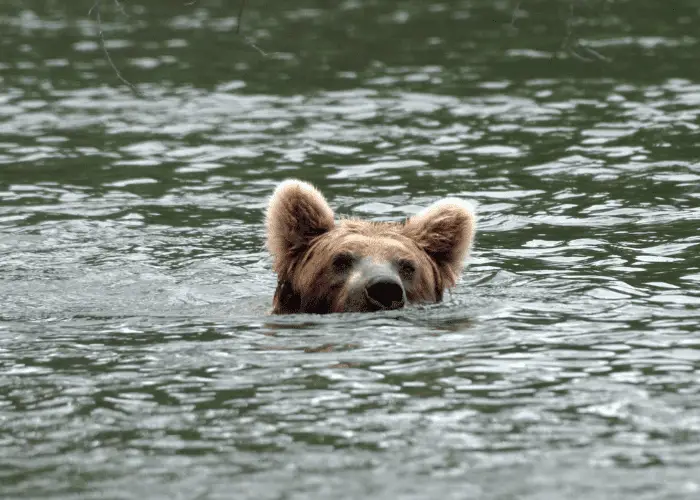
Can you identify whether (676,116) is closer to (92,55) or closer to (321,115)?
(321,115)

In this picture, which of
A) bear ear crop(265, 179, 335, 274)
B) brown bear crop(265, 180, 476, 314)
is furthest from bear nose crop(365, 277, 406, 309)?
bear ear crop(265, 179, 335, 274)

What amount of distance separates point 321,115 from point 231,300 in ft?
24.9

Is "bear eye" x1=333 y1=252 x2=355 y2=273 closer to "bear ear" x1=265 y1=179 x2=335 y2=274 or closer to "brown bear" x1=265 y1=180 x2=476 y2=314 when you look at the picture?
"brown bear" x1=265 y1=180 x2=476 y2=314

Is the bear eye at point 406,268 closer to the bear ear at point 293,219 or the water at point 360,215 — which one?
the water at point 360,215

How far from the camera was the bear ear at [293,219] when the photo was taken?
10.5 meters

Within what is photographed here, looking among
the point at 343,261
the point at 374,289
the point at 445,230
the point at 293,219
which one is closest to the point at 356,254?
the point at 343,261

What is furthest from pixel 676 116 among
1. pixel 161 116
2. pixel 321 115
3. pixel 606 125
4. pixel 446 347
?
pixel 446 347

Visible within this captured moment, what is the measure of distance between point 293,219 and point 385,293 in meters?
1.11

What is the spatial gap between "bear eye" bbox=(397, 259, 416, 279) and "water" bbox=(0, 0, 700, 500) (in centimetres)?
28

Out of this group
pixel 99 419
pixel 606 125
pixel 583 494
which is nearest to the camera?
pixel 583 494

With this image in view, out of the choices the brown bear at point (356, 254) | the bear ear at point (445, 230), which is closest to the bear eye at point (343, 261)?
the brown bear at point (356, 254)

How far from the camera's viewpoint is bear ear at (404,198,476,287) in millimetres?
10648

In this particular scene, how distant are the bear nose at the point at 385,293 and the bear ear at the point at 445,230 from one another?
817 millimetres

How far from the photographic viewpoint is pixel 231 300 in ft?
37.9
